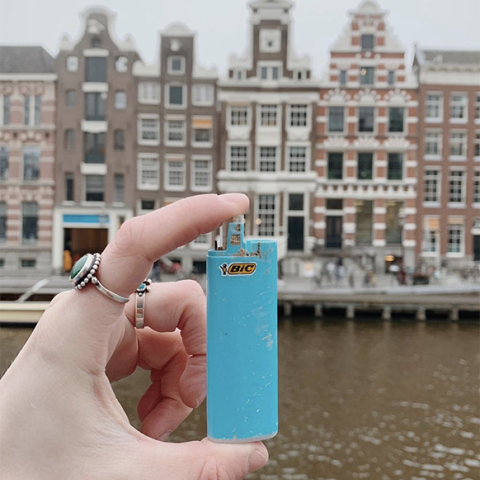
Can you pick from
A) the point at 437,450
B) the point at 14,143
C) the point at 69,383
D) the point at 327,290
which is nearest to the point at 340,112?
the point at 327,290

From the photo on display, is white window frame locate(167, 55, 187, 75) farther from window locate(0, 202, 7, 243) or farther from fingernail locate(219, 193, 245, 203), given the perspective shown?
fingernail locate(219, 193, 245, 203)

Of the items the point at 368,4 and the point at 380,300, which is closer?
the point at 380,300

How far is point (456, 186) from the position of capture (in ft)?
72.0

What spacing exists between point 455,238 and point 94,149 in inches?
562

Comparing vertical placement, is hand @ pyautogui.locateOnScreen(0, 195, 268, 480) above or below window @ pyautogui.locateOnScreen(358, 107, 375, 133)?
below

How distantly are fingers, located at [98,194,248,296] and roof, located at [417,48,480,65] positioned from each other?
78.1 feet

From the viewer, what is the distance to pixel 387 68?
2191 centimetres

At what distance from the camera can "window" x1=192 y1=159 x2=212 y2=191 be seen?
2183 centimetres

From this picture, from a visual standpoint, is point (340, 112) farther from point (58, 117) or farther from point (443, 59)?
point (58, 117)

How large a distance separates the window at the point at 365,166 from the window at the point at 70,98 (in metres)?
11.2

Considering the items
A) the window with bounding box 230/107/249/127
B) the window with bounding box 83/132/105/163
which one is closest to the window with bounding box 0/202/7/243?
the window with bounding box 83/132/105/163

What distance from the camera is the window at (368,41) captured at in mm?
21969

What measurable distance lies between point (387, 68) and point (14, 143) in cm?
1464

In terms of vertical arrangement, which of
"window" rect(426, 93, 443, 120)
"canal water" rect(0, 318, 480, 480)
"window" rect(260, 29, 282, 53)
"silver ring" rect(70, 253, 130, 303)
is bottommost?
"canal water" rect(0, 318, 480, 480)
